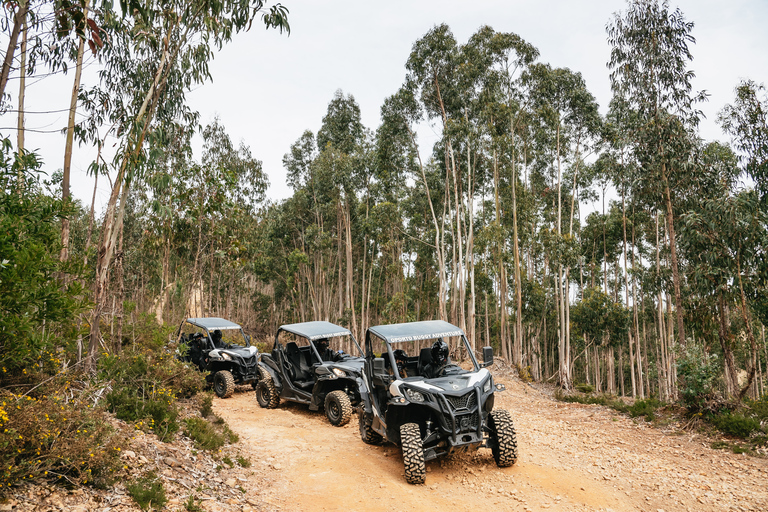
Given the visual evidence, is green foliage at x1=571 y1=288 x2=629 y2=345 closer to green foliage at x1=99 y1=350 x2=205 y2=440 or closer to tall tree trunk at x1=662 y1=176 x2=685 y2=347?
tall tree trunk at x1=662 y1=176 x2=685 y2=347

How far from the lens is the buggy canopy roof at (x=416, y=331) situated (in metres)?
6.39

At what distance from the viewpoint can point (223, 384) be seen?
1077 centimetres

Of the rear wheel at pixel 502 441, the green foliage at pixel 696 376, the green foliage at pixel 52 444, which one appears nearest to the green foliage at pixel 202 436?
the green foliage at pixel 52 444

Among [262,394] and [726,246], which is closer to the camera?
[262,394]

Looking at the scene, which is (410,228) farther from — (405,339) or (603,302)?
(405,339)

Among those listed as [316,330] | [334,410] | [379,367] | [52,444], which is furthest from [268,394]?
[52,444]

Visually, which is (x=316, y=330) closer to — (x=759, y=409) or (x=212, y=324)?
(x=212, y=324)

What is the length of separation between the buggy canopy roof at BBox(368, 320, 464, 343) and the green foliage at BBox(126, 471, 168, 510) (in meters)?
3.23

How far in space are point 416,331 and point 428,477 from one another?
6.32ft

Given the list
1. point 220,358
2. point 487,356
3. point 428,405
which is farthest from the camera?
point 220,358

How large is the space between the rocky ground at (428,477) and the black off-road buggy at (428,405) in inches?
15.5

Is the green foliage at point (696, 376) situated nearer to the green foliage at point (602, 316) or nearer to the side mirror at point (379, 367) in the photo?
the side mirror at point (379, 367)

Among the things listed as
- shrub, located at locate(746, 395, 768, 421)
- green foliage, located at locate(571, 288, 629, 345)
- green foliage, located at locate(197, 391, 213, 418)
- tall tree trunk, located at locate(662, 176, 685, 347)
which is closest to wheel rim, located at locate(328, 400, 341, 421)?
green foliage, located at locate(197, 391, 213, 418)

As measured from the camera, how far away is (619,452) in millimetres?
7551
